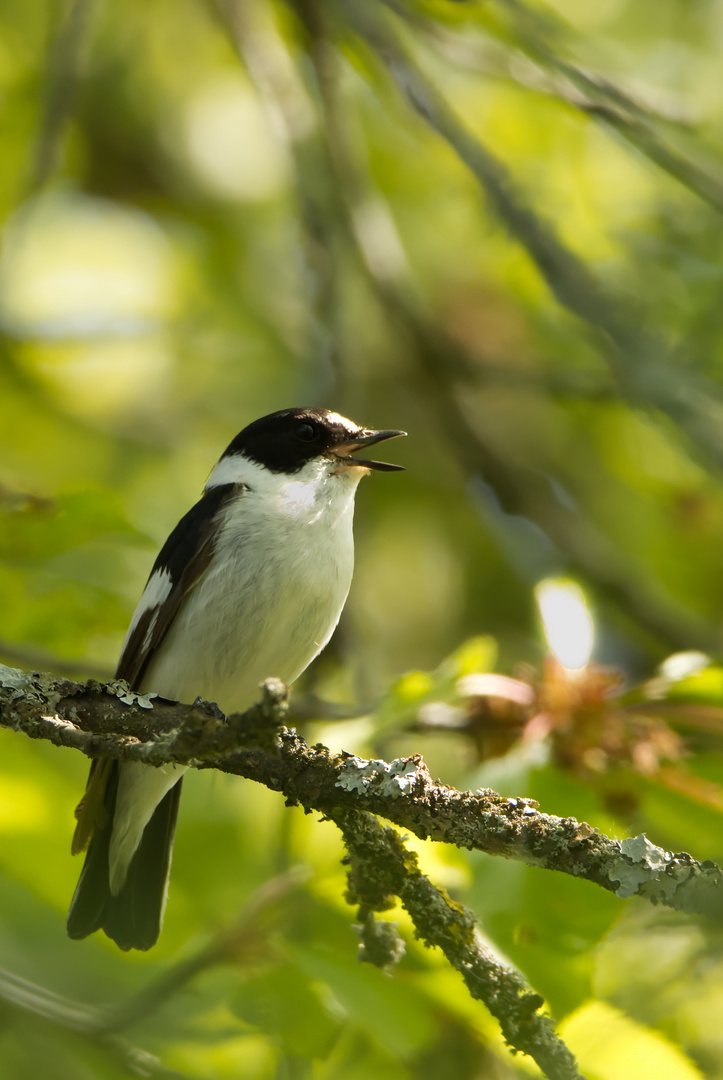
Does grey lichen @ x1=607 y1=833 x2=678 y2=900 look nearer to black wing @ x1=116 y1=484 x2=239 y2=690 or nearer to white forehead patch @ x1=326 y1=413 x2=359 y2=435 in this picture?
black wing @ x1=116 y1=484 x2=239 y2=690

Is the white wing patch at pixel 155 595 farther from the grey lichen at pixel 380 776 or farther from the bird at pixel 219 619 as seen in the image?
the grey lichen at pixel 380 776

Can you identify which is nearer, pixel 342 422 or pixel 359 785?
pixel 359 785

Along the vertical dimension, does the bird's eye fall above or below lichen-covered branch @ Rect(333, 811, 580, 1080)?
above

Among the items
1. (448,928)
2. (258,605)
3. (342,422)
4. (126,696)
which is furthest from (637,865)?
(342,422)

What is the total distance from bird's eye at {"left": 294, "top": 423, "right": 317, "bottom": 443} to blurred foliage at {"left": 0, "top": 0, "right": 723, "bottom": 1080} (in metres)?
0.57

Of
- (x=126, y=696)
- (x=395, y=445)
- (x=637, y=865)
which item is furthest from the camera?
(x=395, y=445)

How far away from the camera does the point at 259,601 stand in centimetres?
327

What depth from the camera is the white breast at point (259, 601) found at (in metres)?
3.27

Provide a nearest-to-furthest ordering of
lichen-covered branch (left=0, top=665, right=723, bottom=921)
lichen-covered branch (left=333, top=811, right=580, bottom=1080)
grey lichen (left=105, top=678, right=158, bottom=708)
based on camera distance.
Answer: lichen-covered branch (left=0, top=665, right=723, bottom=921) → lichen-covered branch (left=333, top=811, right=580, bottom=1080) → grey lichen (left=105, top=678, right=158, bottom=708)

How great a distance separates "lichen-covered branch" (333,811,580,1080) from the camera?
1778 mm

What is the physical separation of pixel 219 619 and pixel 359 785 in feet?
5.02

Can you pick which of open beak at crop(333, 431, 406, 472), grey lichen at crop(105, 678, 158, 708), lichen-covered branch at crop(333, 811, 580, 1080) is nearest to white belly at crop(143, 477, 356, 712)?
open beak at crop(333, 431, 406, 472)

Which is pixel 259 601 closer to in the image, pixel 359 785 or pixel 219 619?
pixel 219 619

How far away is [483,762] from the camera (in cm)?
360
